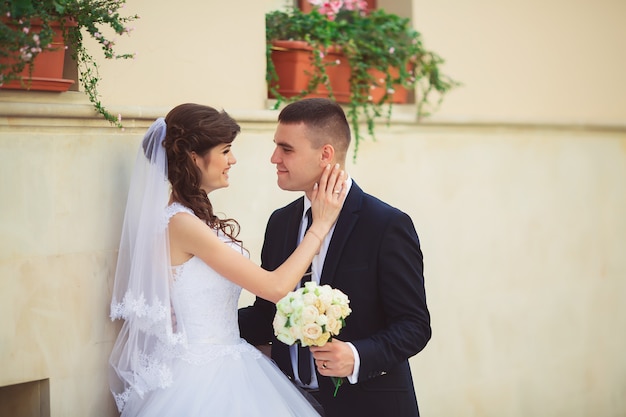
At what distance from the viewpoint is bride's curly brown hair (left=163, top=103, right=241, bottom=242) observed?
3.42 metres

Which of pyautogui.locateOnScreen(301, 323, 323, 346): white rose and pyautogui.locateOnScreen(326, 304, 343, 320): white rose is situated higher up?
pyautogui.locateOnScreen(326, 304, 343, 320): white rose

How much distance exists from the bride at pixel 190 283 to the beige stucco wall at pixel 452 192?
0.77 feet

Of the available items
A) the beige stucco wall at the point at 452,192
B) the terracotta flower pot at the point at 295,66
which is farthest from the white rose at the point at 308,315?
the terracotta flower pot at the point at 295,66

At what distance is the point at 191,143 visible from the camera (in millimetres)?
3426

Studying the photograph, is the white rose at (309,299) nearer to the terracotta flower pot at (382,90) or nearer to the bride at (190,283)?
the bride at (190,283)

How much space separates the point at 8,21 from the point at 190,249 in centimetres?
109

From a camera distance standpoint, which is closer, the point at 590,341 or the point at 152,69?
the point at 152,69

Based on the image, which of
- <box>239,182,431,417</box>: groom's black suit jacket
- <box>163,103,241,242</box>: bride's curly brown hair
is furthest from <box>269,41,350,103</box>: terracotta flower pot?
<box>239,182,431,417</box>: groom's black suit jacket

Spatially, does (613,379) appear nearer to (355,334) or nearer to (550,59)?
(550,59)

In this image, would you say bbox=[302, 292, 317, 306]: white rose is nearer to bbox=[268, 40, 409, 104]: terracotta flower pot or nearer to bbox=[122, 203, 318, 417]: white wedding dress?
bbox=[122, 203, 318, 417]: white wedding dress

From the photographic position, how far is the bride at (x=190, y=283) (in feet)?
10.8

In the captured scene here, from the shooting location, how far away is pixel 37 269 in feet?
11.2

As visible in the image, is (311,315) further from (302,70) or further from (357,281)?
(302,70)

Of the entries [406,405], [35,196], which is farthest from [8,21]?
[406,405]
